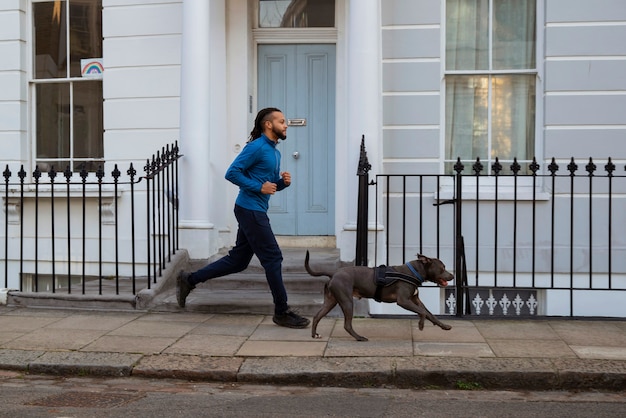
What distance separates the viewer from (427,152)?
830 centimetres

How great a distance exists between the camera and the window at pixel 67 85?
30.7 feet

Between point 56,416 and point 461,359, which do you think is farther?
point 461,359

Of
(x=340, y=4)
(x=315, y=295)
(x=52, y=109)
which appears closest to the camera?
(x=315, y=295)

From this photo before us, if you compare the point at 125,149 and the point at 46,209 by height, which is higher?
the point at 125,149

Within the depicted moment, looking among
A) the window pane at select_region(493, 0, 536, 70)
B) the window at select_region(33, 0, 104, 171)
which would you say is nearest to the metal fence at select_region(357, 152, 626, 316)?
the window pane at select_region(493, 0, 536, 70)

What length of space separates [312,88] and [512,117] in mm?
2424

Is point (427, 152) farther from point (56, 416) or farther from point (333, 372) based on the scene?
point (56, 416)

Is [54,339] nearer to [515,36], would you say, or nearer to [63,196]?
[63,196]

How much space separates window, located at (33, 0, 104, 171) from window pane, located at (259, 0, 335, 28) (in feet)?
7.01

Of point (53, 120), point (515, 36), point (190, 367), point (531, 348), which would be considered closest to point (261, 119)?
point (190, 367)

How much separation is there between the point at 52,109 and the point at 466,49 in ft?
17.4

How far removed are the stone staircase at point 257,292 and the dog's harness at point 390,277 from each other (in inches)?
45.8

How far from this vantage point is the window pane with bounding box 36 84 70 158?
9.53 metres

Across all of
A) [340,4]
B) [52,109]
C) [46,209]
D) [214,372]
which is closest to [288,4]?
[340,4]
